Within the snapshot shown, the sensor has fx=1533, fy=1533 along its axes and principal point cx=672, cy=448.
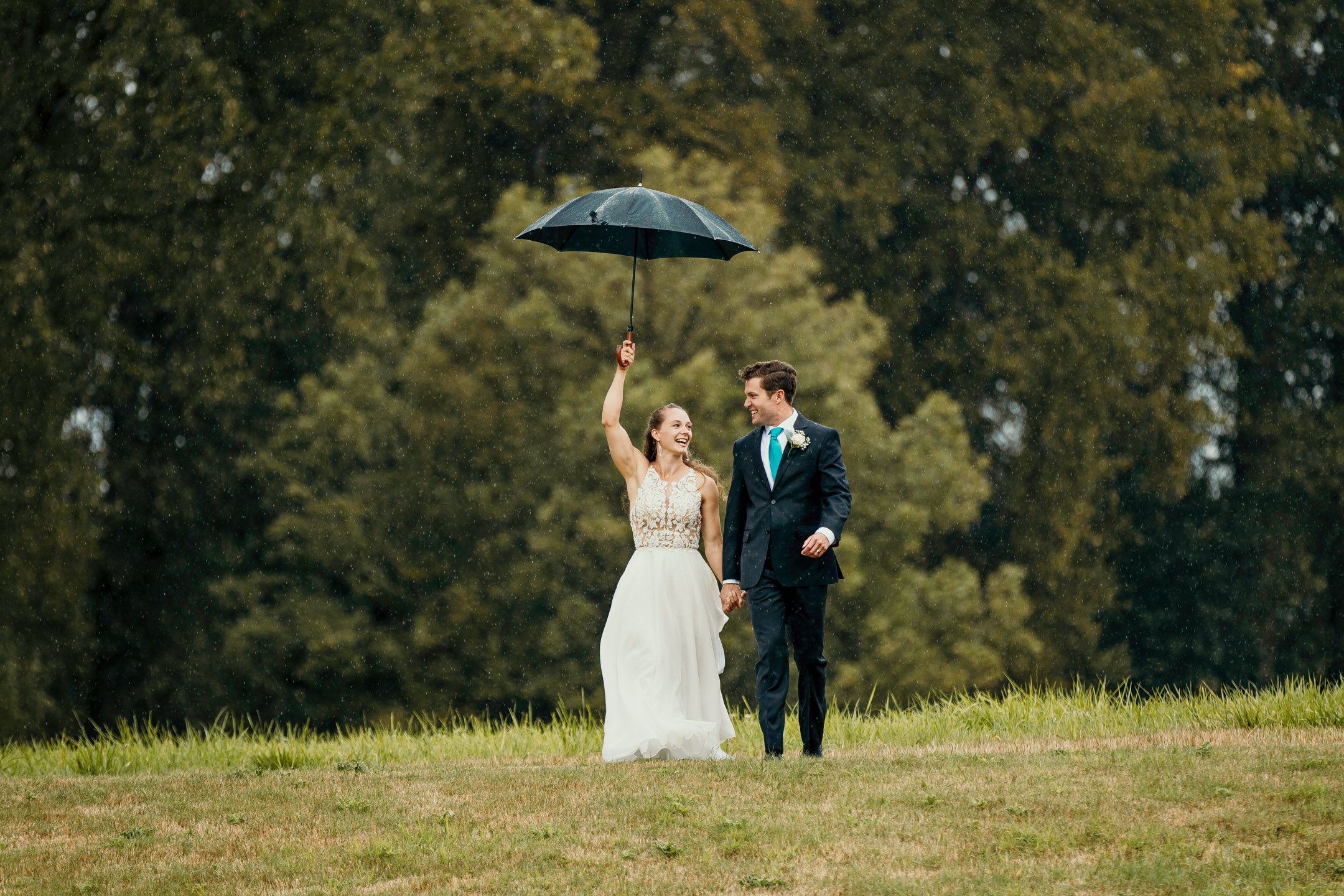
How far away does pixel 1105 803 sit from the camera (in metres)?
6.45

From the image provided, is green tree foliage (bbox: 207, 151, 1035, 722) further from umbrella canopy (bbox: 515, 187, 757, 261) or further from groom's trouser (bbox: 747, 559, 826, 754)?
groom's trouser (bbox: 747, 559, 826, 754)

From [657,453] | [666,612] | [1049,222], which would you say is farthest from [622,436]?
[1049,222]

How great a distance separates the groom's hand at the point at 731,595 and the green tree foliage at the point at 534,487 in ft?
36.2

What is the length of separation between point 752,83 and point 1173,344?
780cm

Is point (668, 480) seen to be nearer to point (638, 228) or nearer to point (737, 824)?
point (638, 228)

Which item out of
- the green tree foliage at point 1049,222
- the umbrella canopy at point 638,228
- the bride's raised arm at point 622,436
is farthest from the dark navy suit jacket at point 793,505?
the green tree foliage at point 1049,222

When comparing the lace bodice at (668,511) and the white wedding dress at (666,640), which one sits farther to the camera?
the lace bodice at (668,511)

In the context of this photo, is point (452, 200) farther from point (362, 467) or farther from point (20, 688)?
point (20, 688)

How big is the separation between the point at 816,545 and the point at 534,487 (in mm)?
14141

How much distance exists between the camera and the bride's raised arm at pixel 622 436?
8.24m

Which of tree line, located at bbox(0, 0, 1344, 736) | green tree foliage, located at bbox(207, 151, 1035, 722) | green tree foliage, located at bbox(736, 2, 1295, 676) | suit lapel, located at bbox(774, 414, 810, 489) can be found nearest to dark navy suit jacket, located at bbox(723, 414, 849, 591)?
suit lapel, located at bbox(774, 414, 810, 489)

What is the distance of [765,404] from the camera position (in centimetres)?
784

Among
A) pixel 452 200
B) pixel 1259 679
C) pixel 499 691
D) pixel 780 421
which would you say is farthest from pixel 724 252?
pixel 1259 679

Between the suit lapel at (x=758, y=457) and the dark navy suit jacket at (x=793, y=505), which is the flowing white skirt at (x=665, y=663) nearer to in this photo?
the dark navy suit jacket at (x=793, y=505)
